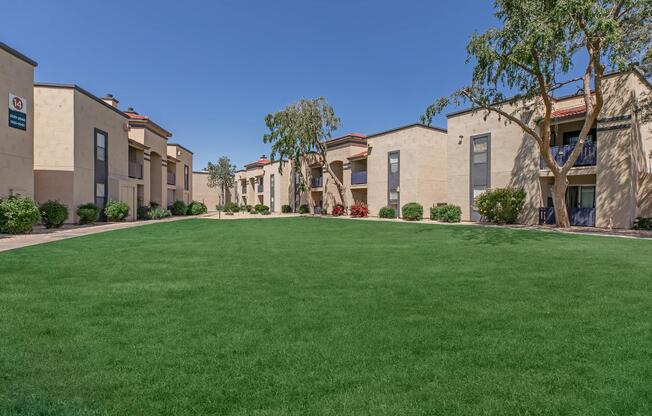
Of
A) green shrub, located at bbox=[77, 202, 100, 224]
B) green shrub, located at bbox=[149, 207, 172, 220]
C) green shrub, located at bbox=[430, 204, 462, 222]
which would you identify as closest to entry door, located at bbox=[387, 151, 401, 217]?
green shrub, located at bbox=[430, 204, 462, 222]

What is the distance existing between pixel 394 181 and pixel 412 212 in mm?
4824

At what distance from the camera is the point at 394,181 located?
33562 mm

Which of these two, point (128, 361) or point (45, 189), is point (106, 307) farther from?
point (45, 189)

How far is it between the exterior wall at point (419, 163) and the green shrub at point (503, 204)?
7.11 meters

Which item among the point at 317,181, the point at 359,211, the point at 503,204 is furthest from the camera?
the point at 317,181

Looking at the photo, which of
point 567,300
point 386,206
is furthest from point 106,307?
point 386,206

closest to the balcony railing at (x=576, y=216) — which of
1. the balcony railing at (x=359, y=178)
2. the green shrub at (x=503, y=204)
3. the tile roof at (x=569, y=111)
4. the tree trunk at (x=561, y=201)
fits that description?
the green shrub at (x=503, y=204)

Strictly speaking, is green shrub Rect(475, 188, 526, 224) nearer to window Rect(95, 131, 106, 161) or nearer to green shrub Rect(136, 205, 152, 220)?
window Rect(95, 131, 106, 161)

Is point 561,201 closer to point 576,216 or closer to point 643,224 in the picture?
point 576,216

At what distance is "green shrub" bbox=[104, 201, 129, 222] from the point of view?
26.1 metres

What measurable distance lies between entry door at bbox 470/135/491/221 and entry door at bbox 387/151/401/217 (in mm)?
6565

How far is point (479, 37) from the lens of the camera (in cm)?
1753

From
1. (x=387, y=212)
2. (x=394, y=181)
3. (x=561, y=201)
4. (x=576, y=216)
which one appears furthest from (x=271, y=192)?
(x=561, y=201)

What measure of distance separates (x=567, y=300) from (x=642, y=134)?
69.6ft
